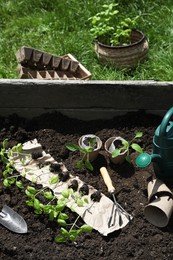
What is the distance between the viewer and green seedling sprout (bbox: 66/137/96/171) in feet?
8.97

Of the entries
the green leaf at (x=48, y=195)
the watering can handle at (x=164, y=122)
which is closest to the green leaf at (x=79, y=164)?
the green leaf at (x=48, y=195)

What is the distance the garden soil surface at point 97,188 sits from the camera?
7.86 feet

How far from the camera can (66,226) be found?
252 centimetres

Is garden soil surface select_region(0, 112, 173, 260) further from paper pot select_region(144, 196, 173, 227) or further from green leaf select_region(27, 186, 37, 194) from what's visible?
green leaf select_region(27, 186, 37, 194)

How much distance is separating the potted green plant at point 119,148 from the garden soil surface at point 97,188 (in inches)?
2.1

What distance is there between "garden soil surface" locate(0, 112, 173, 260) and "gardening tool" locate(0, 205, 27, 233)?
3cm

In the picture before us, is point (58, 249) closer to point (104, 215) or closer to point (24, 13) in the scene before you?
point (104, 215)

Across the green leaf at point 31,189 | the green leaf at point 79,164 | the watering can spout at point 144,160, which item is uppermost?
the watering can spout at point 144,160

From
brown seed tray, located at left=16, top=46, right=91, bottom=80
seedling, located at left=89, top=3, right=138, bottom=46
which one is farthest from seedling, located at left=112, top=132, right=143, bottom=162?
seedling, located at left=89, top=3, right=138, bottom=46

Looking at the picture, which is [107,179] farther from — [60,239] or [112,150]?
[60,239]

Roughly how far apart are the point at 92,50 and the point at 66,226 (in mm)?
1796

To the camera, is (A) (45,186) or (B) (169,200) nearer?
(B) (169,200)

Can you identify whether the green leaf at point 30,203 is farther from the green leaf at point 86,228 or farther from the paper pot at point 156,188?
the paper pot at point 156,188

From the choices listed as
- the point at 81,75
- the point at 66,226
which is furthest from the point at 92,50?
the point at 66,226
